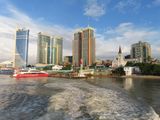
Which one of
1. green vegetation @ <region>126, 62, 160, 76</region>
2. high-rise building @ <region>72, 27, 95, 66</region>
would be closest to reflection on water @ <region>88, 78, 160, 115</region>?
green vegetation @ <region>126, 62, 160, 76</region>

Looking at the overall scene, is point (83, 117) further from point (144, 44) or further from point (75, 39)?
point (144, 44)

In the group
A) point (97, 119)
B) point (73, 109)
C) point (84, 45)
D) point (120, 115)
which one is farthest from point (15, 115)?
point (84, 45)

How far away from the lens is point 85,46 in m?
179

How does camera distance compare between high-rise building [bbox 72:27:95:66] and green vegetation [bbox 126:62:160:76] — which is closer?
green vegetation [bbox 126:62:160:76]

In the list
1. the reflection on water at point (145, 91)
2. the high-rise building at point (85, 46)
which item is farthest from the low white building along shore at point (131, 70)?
the reflection on water at point (145, 91)

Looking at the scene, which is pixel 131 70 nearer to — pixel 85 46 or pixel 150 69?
pixel 150 69

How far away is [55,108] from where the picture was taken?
14258mm

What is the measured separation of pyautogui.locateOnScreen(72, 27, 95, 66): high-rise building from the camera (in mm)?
175375

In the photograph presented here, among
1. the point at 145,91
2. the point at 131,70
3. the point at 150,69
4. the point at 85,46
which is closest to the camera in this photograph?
the point at 145,91

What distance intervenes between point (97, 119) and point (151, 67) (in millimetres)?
108530

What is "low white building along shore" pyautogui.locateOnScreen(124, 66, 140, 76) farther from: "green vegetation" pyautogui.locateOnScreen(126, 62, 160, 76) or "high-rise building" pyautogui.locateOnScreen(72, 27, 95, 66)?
"high-rise building" pyautogui.locateOnScreen(72, 27, 95, 66)

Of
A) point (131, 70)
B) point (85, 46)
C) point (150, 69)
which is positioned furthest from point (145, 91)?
point (85, 46)

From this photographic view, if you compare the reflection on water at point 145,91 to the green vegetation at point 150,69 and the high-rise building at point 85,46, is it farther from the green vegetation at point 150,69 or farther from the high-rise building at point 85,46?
the high-rise building at point 85,46

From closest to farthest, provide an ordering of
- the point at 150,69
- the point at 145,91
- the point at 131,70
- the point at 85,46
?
the point at 145,91 → the point at 150,69 → the point at 131,70 → the point at 85,46
